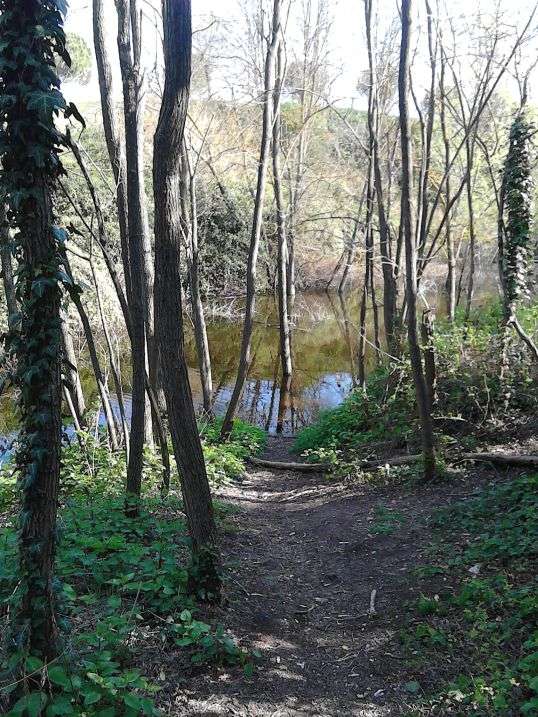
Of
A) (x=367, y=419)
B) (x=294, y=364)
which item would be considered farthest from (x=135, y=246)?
(x=294, y=364)

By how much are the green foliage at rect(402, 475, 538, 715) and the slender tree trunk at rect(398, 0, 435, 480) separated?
150cm

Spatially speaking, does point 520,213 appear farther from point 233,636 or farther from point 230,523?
point 233,636

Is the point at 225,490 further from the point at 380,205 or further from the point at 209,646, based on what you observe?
the point at 380,205

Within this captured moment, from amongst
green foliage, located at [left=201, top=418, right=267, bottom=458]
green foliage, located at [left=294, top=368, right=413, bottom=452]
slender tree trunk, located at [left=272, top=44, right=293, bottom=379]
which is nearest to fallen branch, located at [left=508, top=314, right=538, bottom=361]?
green foliage, located at [left=294, top=368, right=413, bottom=452]

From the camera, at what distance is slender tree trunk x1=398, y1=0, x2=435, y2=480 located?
6383 mm

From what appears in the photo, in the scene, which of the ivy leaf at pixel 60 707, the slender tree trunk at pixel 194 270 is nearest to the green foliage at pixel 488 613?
the ivy leaf at pixel 60 707

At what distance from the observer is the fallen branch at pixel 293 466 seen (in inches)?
385

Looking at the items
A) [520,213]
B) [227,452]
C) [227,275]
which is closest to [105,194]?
[227,275]

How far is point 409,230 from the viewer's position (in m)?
6.61

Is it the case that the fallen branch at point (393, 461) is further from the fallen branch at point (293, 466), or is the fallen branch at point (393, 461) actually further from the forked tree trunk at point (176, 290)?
the forked tree trunk at point (176, 290)

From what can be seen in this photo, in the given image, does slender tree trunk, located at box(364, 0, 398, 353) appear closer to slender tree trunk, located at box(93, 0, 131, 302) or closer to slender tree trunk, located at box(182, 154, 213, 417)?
slender tree trunk, located at box(182, 154, 213, 417)

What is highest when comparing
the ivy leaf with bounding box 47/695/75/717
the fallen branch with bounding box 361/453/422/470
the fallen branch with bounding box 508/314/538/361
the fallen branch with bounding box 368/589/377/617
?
the fallen branch with bounding box 508/314/538/361

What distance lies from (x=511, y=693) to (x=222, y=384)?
15.3 m

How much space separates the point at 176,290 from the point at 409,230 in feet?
11.5
